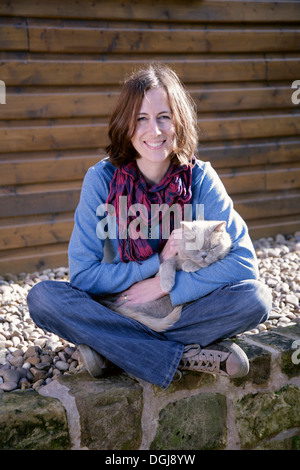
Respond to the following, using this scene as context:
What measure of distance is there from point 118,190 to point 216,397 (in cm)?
118

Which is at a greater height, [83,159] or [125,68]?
[125,68]

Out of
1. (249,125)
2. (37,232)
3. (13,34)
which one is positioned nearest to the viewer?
(13,34)

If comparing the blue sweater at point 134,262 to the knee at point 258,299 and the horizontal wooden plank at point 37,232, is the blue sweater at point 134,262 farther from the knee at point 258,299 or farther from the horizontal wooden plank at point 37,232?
the horizontal wooden plank at point 37,232

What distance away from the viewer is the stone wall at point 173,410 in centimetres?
225

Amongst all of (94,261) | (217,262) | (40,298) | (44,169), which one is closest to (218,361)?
(217,262)

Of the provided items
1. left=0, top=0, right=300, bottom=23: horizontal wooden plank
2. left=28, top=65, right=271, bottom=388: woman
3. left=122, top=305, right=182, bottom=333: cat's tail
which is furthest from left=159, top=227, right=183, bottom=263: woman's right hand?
left=0, top=0, right=300, bottom=23: horizontal wooden plank

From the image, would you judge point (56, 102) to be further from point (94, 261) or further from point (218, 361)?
point (218, 361)

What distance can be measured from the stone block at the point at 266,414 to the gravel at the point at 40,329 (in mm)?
538

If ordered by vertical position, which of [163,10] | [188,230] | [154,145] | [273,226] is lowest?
[273,226]

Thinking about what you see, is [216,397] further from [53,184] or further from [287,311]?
[53,184]

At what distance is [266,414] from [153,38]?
11.1 ft

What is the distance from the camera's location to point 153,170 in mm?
2742

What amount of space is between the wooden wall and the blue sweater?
5.83 ft

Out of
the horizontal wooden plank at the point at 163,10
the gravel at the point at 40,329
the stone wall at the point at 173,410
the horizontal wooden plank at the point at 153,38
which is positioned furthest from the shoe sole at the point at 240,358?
the horizontal wooden plank at the point at 163,10
